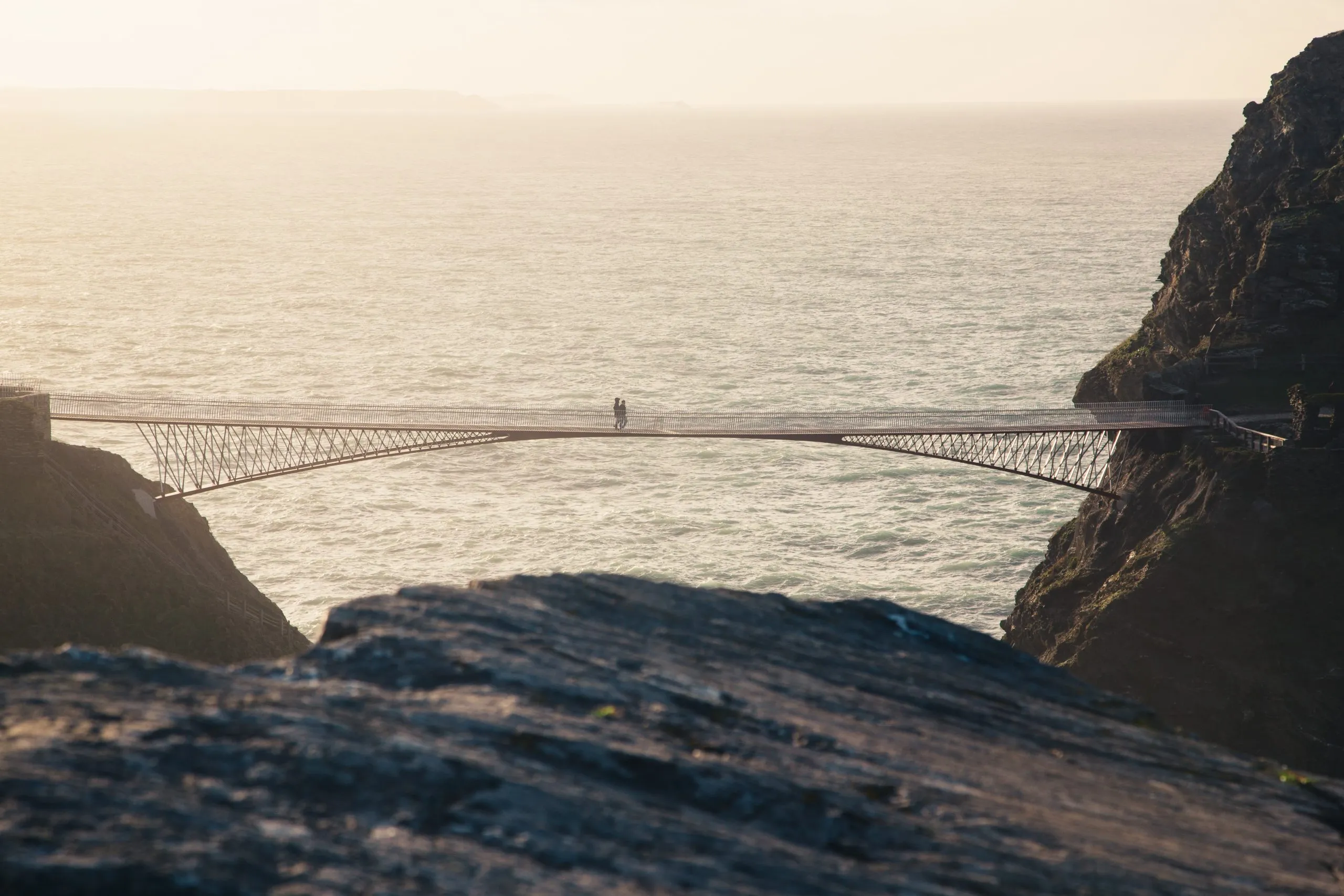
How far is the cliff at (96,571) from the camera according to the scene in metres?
52.1

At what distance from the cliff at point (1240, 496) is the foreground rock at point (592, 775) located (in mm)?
30340

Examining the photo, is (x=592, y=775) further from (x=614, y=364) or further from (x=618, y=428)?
(x=614, y=364)

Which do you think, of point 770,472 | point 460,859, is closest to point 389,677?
point 460,859

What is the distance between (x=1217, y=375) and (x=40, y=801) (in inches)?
2330

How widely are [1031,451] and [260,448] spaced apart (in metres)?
42.1

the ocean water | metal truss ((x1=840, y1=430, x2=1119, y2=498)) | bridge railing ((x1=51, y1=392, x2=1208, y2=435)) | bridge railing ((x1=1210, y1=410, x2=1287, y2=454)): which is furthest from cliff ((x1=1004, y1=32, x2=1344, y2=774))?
the ocean water

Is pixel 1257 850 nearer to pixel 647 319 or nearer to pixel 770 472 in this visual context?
pixel 770 472

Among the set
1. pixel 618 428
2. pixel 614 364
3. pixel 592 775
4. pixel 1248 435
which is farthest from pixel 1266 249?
pixel 614 364

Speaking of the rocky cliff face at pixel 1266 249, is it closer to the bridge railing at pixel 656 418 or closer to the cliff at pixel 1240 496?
the cliff at pixel 1240 496

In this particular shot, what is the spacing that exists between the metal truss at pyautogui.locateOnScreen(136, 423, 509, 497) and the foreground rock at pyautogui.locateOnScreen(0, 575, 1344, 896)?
3579 centimetres

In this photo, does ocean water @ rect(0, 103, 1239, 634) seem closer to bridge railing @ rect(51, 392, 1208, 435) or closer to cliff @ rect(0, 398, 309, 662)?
cliff @ rect(0, 398, 309, 662)

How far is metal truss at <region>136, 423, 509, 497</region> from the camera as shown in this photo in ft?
193

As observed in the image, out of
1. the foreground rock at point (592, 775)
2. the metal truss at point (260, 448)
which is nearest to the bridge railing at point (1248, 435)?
the metal truss at point (260, 448)

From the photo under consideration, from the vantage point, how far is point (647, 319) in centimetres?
13500
